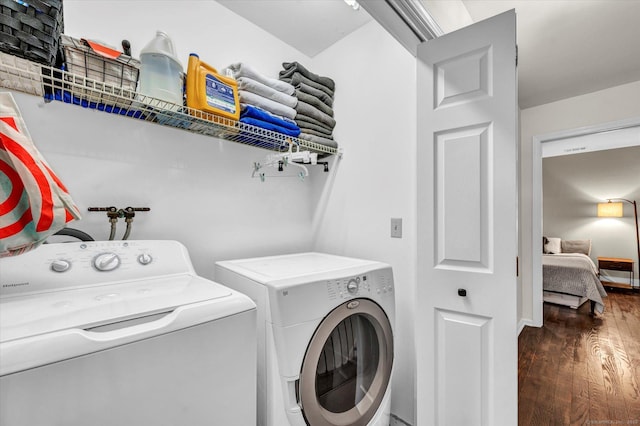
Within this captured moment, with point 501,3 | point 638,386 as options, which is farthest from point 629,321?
point 501,3

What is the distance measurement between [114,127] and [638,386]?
12.8 ft

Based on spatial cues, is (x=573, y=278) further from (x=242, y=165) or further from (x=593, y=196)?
(x=242, y=165)

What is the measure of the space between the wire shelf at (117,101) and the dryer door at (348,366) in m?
1.06

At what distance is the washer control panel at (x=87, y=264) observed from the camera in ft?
2.81

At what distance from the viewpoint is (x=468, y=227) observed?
1.27 m

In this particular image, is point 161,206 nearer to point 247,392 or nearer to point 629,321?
point 247,392

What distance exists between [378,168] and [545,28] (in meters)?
1.61

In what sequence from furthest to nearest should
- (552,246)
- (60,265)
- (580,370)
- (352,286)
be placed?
(552,246) → (580,370) → (352,286) → (60,265)

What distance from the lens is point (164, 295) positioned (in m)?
0.87

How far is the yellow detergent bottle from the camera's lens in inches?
50.1

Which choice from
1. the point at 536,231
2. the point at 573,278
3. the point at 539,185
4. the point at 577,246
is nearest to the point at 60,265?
the point at 536,231

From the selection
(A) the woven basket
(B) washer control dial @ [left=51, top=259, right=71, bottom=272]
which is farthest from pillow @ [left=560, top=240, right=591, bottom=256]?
(A) the woven basket

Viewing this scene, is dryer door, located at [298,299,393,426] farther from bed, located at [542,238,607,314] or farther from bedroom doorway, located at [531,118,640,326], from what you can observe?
bed, located at [542,238,607,314]

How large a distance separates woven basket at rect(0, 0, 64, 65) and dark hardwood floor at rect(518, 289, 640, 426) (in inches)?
117
